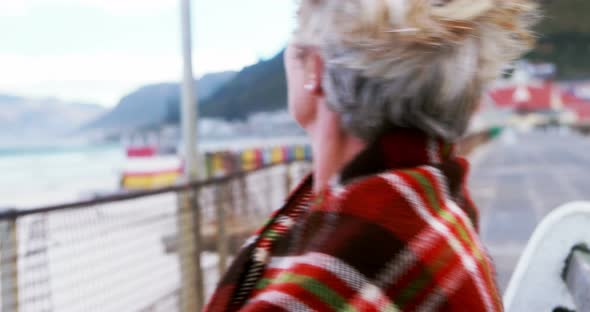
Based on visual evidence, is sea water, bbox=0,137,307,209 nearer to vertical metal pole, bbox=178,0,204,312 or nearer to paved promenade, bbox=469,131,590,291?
paved promenade, bbox=469,131,590,291

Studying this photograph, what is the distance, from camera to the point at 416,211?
0.84 metres

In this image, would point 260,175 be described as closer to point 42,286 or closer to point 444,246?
point 42,286

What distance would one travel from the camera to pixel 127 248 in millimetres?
3074

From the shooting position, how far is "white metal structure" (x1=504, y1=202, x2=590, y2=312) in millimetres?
1280

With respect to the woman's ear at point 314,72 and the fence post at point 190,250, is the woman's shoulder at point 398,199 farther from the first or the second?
the fence post at point 190,250

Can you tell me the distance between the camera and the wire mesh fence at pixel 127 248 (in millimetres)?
2445

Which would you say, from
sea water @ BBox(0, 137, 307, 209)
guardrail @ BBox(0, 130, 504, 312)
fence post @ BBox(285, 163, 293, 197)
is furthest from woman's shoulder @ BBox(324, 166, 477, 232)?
sea water @ BBox(0, 137, 307, 209)

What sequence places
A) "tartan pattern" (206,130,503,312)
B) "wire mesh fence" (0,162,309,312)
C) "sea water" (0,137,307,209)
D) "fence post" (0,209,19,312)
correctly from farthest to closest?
"sea water" (0,137,307,209) → "wire mesh fence" (0,162,309,312) → "fence post" (0,209,19,312) → "tartan pattern" (206,130,503,312)

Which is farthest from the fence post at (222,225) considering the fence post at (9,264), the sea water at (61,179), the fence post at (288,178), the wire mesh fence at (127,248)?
the sea water at (61,179)

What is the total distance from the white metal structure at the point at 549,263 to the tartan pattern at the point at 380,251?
41 centimetres

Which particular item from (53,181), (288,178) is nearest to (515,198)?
(288,178)

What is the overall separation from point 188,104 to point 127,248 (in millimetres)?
1423

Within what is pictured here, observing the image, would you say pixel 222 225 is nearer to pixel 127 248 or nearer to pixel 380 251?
pixel 127 248

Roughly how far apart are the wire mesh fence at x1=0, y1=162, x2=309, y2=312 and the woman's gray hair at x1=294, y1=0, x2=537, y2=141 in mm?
1727
